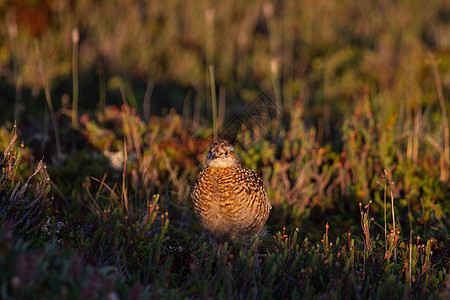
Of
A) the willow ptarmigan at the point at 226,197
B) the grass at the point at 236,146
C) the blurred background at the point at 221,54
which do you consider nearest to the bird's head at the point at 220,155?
the willow ptarmigan at the point at 226,197

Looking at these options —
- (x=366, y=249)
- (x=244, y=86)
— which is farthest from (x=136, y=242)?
(x=244, y=86)

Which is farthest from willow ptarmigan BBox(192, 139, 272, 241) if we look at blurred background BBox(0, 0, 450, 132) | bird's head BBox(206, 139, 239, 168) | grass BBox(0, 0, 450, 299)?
blurred background BBox(0, 0, 450, 132)

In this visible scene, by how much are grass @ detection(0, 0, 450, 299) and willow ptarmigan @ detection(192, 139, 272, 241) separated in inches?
6.6

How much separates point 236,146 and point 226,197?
64.3 inches

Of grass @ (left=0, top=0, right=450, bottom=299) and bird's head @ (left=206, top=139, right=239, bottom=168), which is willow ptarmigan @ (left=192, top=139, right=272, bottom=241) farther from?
grass @ (left=0, top=0, right=450, bottom=299)

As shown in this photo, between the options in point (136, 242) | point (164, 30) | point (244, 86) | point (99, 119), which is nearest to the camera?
point (136, 242)

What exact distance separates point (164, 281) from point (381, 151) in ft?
9.52

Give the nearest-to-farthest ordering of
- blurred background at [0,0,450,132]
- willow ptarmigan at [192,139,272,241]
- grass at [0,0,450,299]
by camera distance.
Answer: grass at [0,0,450,299] < willow ptarmigan at [192,139,272,241] < blurred background at [0,0,450,132]

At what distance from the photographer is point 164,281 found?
2738 mm

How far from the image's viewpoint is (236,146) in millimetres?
4863

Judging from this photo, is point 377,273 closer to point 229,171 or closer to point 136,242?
point 229,171

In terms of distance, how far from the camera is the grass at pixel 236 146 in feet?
9.70

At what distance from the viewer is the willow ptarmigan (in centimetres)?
329

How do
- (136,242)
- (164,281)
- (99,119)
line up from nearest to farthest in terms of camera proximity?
(164,281) → (136,242) → (99,119)
